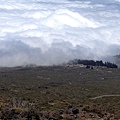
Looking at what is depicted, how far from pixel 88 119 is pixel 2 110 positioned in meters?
8.70

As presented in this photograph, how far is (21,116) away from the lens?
144ft

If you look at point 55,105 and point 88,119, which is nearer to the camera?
point 88,119

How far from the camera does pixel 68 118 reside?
44.8 meters

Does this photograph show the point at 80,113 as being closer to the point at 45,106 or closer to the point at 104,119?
the point at 104,119

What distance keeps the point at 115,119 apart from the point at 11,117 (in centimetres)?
1087

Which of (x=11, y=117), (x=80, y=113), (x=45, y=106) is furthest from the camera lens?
(x=45, y=106)

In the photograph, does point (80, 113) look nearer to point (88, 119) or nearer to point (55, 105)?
point (88, 119)

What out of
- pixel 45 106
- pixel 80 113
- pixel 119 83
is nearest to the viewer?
pixel 80 113

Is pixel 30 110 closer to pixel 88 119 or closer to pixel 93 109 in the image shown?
pixel 88 119

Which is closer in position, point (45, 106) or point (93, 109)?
point (93, 109)

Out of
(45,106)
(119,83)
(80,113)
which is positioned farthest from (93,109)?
(119,83)

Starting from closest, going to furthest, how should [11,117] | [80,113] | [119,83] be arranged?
1. [11,117]
2. [80,113]
3. [119,83]

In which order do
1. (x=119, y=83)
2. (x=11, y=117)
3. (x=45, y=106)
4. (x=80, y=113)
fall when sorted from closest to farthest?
(x=11, y=117), (x=80, y=113), (x=45, y=106), (x=119, y=83)

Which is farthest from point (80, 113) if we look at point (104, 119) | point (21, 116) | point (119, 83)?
point (119, 83)
